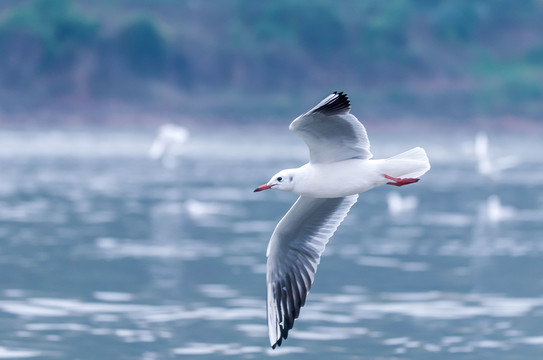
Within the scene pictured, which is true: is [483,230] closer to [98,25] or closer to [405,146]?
[405,146]

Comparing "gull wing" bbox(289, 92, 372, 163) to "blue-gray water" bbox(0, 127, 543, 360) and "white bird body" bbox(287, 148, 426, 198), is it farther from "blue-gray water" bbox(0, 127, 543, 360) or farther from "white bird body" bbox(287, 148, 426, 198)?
→ "blue-gray water" bbox(0, 127, 543, 360)

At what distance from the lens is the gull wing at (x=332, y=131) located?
933 centimetres

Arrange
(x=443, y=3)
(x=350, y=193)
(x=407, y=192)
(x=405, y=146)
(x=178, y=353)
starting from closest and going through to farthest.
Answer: (x=350, y=193) → (x=178, y=353) → (x=407, y=192) → (x=405, y=146) → (x=443, y=3)

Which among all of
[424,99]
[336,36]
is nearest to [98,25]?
[336,36]

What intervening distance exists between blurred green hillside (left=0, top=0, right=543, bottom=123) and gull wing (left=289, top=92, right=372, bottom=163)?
189ft

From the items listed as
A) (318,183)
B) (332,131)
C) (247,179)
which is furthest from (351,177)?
(247,179)

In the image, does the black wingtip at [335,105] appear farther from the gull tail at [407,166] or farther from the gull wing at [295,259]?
the gull wing at [295,259]

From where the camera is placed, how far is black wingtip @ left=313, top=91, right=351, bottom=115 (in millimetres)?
9281

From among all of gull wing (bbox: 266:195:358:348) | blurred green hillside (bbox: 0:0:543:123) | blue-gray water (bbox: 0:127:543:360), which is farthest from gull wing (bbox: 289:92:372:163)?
blurred green hillside (bbox: 0:0:543:123)

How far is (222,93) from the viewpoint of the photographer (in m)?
72.5

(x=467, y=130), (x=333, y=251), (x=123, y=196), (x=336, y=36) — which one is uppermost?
(x=336, y=36)

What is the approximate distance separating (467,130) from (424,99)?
3187mm

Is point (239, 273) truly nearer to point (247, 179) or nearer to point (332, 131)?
point (332, 131)

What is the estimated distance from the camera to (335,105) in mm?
9320
